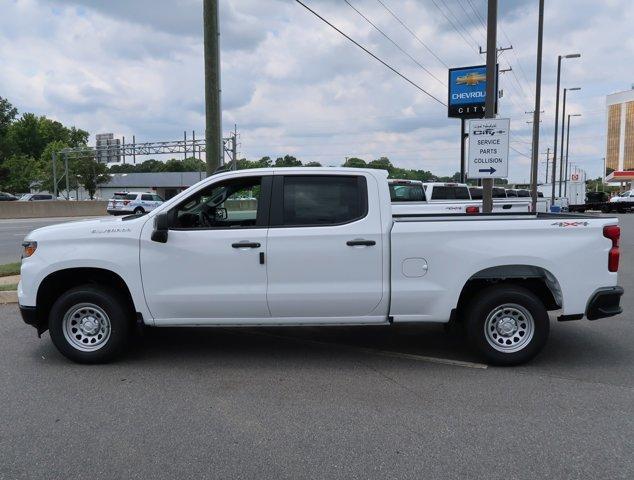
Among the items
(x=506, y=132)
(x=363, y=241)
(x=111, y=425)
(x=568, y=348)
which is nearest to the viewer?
(x=111, y=425)

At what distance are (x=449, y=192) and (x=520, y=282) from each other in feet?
43.7

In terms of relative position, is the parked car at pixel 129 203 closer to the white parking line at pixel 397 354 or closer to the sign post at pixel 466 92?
the sign post at pixel 466 92

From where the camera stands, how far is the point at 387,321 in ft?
17.5

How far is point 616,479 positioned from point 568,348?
282 cm

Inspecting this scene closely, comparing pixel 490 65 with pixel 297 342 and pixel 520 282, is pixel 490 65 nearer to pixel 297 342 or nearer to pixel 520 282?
→ pixel 520 282

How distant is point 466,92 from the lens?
27.9 metres

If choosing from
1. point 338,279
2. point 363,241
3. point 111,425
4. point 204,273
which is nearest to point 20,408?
point 111,425

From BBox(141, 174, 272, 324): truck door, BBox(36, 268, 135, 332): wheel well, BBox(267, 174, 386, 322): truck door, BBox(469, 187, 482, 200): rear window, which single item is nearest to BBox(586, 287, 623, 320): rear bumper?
BBox(267, 174, 386, 322): truck door

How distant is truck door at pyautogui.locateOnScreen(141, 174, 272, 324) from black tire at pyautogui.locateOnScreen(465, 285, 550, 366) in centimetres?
205

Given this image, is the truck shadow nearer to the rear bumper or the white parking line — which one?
the white parking line

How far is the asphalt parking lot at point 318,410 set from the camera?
3504 mm

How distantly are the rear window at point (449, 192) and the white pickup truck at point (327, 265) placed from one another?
1254cm

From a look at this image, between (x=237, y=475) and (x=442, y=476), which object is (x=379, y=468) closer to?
(x=442, y=476)

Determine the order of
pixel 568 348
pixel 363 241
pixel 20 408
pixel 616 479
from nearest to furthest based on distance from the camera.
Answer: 1. pixel 616 479
2. pixel 20 408
3. pixel 363 241
4. pixel 568 348
